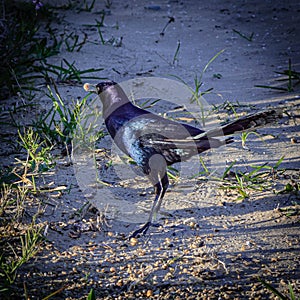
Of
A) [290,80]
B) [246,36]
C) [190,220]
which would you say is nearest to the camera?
[190,220]

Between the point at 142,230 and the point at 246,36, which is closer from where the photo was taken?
the point at 142,230

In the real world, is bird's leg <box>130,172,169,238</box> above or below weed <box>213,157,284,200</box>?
above

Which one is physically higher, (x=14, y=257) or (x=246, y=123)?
(x=246, y=123)

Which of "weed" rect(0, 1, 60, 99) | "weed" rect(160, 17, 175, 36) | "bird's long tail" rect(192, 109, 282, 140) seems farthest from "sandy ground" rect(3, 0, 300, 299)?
"bird's long tail" rect(192, 109, 282, 140)

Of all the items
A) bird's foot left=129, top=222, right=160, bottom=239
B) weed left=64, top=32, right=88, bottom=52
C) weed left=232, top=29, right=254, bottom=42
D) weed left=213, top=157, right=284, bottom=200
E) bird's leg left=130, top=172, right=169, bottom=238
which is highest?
weed left=64, top=32, right=88, bottom=52

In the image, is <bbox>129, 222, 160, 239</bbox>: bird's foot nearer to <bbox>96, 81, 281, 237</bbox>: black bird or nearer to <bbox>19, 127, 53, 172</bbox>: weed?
<bbox>96, 81, 281, 237</bbox>: black bird

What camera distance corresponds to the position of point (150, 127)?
10.6 ft

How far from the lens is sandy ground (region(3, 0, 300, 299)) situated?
278 centimetres

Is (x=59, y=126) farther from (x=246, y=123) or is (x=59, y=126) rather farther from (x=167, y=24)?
(x=167, y=24)

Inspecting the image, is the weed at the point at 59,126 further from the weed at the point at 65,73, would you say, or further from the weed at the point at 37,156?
the weed at the point at 65,73

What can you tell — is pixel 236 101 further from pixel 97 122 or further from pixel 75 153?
pixel 75 153

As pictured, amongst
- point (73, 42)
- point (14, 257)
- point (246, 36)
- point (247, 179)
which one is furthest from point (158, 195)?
point (246, 36)

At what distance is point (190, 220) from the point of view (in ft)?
10.9

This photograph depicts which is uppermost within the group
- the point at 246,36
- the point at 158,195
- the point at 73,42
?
the point at 73,42
